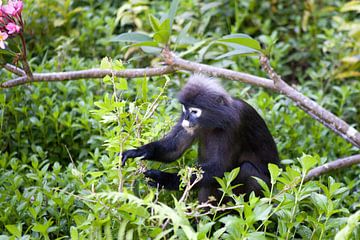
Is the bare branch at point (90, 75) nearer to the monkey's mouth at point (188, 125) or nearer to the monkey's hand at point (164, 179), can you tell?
the monkey's mouth at point (188, 125)

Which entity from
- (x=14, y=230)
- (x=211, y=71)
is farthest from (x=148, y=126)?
(x=14, y=230)

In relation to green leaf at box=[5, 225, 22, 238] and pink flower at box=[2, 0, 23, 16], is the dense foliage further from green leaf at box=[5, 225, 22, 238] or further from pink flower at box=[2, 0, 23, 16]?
pink flower at box=[2, 0, 23, 16]

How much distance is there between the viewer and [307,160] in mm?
3121

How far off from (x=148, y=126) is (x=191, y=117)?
0.33 meters

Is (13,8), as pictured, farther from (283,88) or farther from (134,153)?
(283,88)

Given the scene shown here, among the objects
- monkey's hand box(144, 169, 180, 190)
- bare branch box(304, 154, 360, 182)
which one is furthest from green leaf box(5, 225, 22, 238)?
bare branch box(304, 154, 360, 182)

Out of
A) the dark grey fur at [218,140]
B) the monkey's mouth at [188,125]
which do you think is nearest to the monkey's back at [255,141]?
the dark grey fur at [218,140]

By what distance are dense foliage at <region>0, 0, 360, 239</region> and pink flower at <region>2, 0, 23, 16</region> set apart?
0.65m

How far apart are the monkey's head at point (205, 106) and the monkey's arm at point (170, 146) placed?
0.28ft

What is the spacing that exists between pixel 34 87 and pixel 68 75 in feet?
2.88

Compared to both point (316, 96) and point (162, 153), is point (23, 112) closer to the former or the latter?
point (162, 153)

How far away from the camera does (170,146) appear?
398 cm

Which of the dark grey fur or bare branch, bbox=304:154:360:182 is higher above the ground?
the dark grey fur

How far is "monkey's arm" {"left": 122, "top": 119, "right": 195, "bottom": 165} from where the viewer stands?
3793mm
